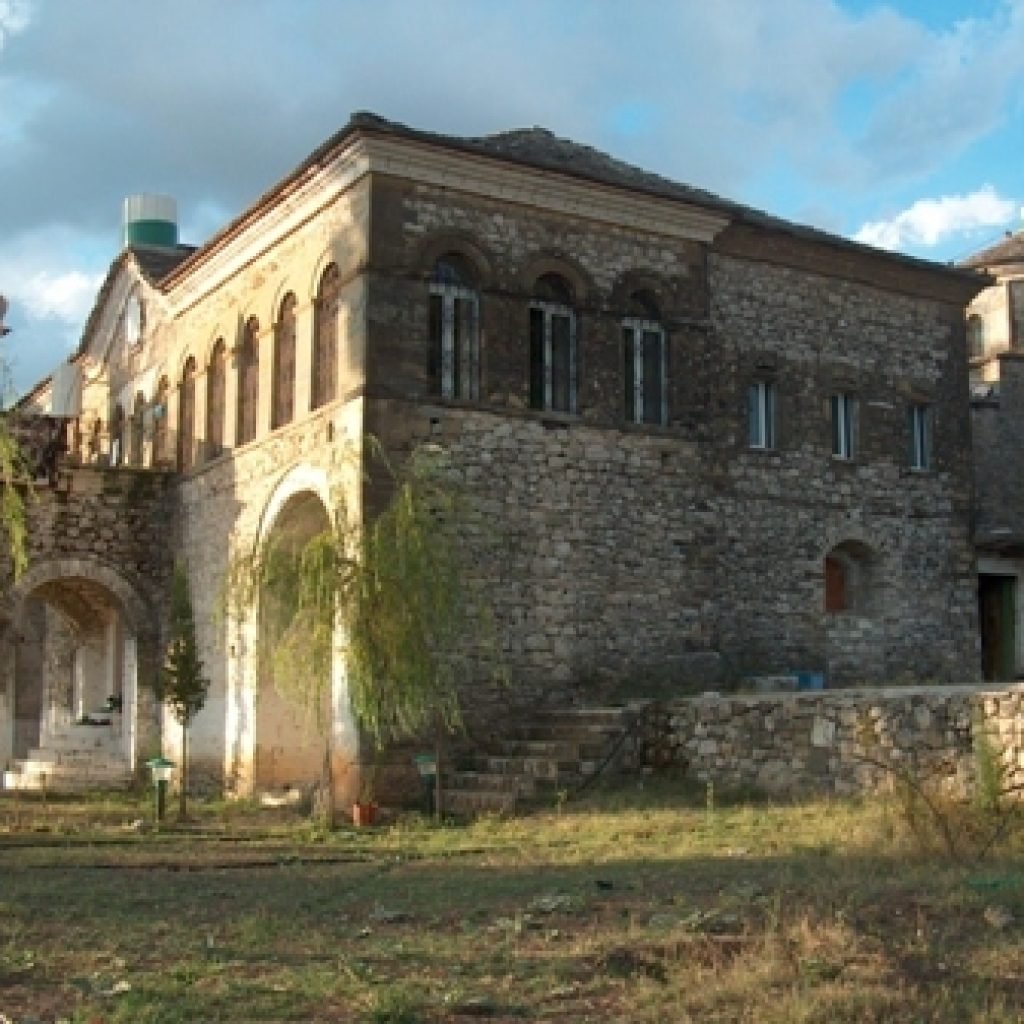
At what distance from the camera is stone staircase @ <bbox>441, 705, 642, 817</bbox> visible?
50.3 feet

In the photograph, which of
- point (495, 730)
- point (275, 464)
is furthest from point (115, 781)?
point (495, 730)

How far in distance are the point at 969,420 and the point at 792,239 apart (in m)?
4.37

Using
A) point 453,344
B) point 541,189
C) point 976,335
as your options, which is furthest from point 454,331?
point 976,335

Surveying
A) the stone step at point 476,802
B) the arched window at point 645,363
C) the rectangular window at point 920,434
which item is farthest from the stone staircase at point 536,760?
the rectangular window at point 920,434

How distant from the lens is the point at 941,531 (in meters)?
21.4

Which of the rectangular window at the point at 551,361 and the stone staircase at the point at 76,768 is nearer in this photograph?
the rectangular window at the point at 551,361

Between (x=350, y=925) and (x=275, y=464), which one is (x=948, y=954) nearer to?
(x=350, y=925)

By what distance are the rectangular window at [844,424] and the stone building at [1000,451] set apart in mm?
3035

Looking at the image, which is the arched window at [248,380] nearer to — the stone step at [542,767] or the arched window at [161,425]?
the arched window at [161,425]

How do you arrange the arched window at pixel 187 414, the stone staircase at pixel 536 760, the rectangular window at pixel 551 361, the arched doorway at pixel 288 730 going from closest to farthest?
the stone staircase at pixel 536 760 → the rectangular window at pixel 551 361 → the arched doorway at pixel 288 730 → the arched window at pixel 187 414

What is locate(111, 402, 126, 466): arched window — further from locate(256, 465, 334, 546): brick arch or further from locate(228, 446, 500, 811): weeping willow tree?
locate(228, 446, 500, 811): weeping willow tree

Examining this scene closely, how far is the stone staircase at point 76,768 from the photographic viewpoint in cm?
2153

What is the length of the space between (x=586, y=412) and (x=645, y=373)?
3.95 ft

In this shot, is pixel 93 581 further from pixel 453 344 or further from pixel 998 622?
pixel 998 622
